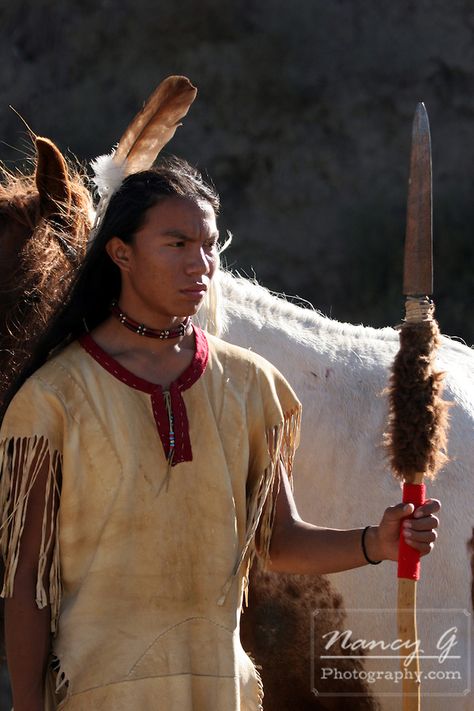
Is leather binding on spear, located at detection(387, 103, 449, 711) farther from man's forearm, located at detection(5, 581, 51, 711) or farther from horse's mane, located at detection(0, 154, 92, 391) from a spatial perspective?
horse's mane, located at detection(0, 154, 92, 391)

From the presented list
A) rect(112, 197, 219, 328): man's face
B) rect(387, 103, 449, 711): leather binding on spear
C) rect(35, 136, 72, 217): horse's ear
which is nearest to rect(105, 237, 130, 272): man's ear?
rect(112, 197, 219, 328): man's face

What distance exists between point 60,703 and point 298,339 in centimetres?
126

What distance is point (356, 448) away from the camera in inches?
106

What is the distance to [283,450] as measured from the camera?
2045 millimetres

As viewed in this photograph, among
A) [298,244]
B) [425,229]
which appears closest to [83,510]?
[425,229]

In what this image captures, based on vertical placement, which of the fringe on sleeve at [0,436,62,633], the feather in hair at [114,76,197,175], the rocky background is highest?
the rocky background

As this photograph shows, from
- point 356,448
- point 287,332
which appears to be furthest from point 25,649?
point 287,332

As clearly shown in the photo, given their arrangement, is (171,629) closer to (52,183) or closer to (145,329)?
(145,329)

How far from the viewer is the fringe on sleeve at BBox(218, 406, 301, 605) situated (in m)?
1.95

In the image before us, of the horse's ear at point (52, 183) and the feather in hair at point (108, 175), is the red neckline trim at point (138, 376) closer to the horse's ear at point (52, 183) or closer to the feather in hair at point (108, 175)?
the feather in hair at point (108, 175)

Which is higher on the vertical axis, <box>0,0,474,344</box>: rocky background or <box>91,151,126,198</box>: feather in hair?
<box>0,0,474,344</box>: rocky background

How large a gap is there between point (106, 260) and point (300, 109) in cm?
519

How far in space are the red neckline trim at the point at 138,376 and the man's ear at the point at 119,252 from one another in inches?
5.4

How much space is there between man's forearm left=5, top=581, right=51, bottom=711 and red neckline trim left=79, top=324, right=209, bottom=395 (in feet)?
1.26
